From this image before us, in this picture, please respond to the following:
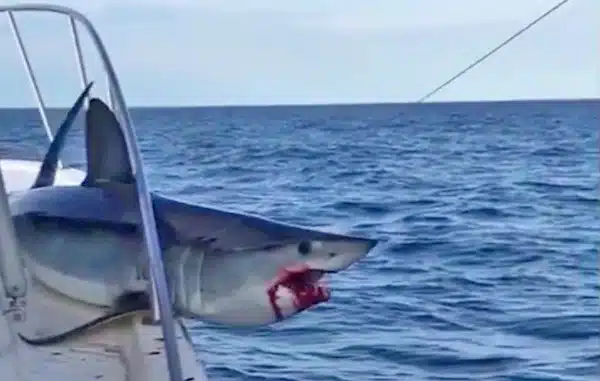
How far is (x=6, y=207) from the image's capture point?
97.7 inches

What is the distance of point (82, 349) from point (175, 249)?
21.0 inches

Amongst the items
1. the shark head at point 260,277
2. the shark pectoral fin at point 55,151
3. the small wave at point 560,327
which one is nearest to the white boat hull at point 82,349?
the shark head at point 260,277

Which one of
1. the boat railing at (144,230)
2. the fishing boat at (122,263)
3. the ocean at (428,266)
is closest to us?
the boat railing at (144,230)

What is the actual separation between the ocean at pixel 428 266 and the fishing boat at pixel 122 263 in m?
0.69

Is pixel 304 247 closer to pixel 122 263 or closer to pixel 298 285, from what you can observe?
pixel 298 285

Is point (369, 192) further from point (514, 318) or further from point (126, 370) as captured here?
point (126, 370)

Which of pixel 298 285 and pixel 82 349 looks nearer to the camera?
pixel 298 285

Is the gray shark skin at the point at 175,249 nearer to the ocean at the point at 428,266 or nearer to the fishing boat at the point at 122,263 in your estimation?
the fishing boat at the point at 122,263

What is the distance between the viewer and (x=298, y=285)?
109 inches

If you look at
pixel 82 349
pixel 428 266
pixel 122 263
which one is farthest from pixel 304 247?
pixel 428 266

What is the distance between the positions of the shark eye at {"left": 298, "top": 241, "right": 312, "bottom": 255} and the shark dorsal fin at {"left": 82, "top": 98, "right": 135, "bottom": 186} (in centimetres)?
39

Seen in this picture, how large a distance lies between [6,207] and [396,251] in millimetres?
9134

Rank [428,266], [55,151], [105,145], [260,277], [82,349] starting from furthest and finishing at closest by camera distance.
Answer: [428,266] < [55,151] < [82,349] < [105,145] < [260,277]

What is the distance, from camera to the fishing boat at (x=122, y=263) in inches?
108
